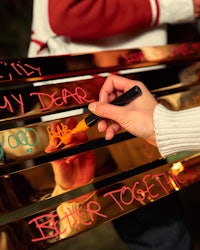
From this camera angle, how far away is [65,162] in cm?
58

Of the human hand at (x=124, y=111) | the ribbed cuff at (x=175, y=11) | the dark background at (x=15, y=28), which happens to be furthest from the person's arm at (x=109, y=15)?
the dark background at (x=15, y=28)

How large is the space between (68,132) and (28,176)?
0.35ft

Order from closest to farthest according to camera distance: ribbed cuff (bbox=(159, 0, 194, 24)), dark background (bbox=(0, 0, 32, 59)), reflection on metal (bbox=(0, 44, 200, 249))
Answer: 1. reflection on metal (bbox=(0, 44, 200, 249))
2. ribbed cuff (bbox=(159, 0, 194, 24))
3. dark background (bbox=(0, 0, 32, 59))

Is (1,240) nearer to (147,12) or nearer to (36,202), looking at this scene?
(36,202)

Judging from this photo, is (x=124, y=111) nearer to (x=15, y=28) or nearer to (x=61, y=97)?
(x=61, y=97)

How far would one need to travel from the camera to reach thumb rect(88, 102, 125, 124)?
555 mm

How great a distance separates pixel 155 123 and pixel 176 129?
41 millimetres

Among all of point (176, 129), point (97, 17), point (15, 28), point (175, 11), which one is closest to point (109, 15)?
point (97, 17)

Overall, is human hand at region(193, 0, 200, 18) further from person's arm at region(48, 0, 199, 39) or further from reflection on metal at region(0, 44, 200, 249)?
reflection on metal at region(0, 44, 200, 249)

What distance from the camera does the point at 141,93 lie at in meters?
0.60

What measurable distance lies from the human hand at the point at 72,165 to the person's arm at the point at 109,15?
0.62 feet

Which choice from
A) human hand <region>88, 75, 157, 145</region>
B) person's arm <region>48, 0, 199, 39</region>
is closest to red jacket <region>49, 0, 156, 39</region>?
person's arm <region>48, 0, 199, 39</region>

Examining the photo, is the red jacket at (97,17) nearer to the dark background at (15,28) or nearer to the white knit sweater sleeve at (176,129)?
the white knit sweater sleeve at (176,129)

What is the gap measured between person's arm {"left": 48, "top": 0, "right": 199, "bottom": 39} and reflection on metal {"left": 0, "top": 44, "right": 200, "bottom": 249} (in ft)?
0.17
